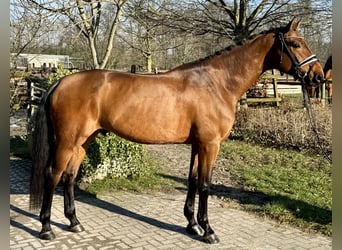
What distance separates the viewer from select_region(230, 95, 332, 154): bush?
7746mm

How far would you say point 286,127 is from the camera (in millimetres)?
8469

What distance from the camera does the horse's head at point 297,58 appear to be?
138 inches

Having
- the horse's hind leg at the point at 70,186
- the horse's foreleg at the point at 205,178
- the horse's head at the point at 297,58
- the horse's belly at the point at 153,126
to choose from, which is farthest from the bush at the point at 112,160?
the horse's head at the point at 297,58

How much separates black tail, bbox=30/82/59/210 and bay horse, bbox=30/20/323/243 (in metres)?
0.01

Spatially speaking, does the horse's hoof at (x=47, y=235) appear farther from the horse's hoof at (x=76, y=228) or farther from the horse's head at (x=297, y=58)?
the horse's head at (x=297, y=58)

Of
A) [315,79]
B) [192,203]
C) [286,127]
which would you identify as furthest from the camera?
[286,127]

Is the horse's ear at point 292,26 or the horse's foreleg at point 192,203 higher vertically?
the horse's ear at point 292,26

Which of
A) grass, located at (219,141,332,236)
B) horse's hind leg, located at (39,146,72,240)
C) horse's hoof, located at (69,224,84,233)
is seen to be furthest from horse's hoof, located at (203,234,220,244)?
horse's hind leg, located at (39,146,72,240)

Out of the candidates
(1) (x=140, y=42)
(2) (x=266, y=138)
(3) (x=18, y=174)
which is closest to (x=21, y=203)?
(3) (x=18, y=174)

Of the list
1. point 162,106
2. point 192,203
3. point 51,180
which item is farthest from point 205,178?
point 51,180

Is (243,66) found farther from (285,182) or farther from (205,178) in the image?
(285,182)

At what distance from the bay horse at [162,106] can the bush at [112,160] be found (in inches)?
74.1

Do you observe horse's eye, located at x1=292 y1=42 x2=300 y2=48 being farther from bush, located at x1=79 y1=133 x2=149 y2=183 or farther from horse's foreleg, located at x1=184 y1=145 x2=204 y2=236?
bush, located at x1=79 y1=133 x2=149 y2=183

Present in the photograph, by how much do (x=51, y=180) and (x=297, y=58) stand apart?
3.05m
